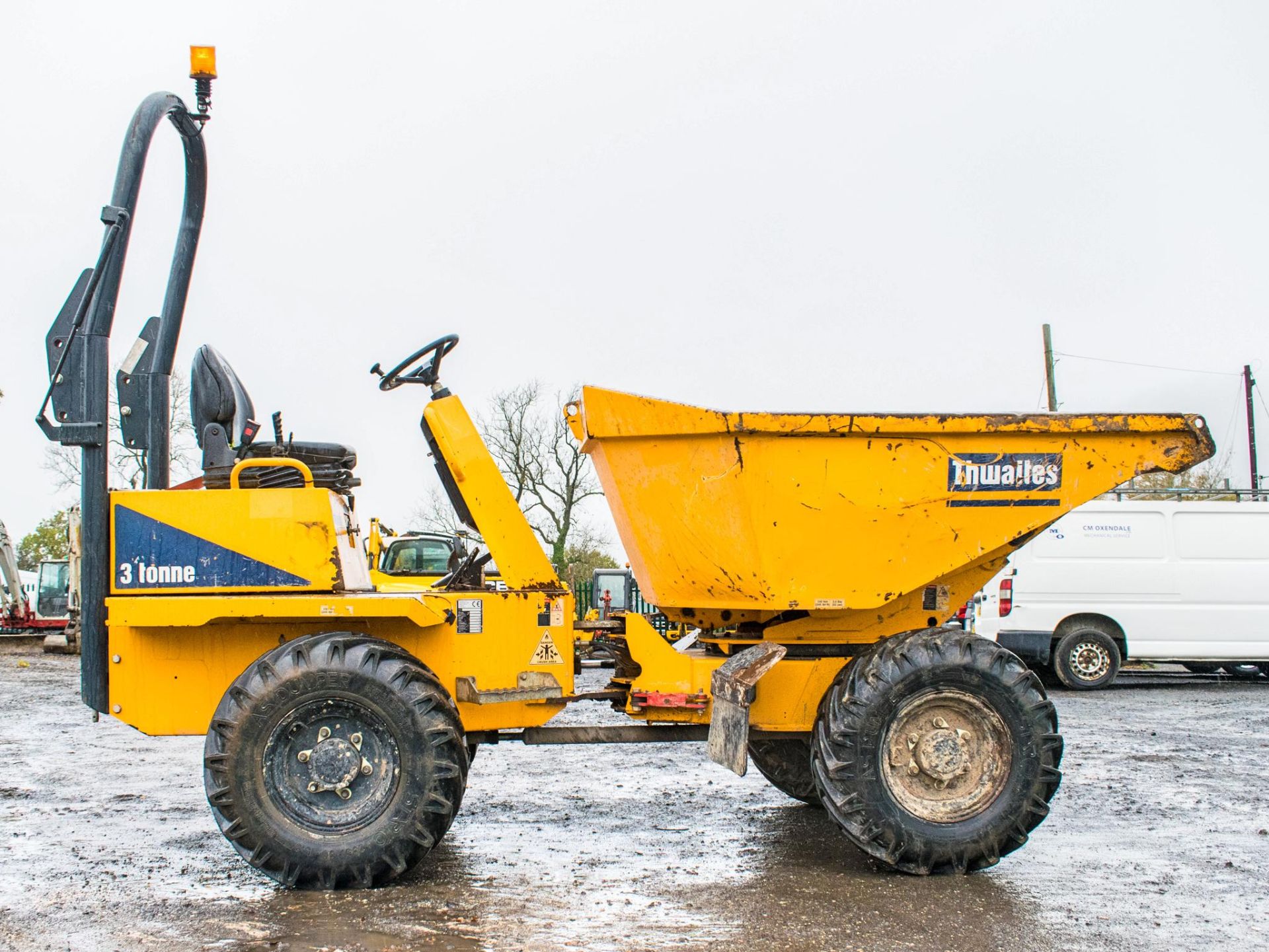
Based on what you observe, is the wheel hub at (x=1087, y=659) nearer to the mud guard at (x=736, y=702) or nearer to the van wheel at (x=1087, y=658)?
the van wheel at (x=1087, y=658)

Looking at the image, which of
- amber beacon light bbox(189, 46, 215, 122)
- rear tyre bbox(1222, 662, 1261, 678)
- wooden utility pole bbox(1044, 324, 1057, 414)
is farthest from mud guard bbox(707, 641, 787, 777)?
wooden utility pole bbox(1044, 324, 1057, 414)

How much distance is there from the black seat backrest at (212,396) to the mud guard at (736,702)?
2621 mm

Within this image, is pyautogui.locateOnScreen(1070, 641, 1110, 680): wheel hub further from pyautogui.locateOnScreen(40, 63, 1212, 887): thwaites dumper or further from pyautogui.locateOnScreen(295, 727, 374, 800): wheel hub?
pyautogui.locateOnScreen(295, 727, 374, 800): wheel hub

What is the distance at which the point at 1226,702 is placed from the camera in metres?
13.3

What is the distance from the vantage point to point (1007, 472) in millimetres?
5789

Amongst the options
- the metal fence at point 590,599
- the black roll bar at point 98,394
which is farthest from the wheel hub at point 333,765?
the metal fence at point 590,599

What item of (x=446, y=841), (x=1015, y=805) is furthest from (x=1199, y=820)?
(x=446, y=841)

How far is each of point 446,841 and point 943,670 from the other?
2.59m

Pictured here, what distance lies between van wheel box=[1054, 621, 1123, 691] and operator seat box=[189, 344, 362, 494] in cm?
1074

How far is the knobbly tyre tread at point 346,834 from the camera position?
530cm

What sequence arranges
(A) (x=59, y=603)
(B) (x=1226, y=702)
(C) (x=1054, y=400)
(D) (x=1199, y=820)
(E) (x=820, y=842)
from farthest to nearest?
(C) (x=1054, y=400) → (A) (x=59, y=603) → (B) (x=1226, y=702) → (D) (x=1199, y=820) → (E) (x=820, y=842)

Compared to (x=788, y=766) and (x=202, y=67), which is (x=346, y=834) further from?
(x=202, y=67)

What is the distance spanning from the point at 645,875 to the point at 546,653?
3.57 ft

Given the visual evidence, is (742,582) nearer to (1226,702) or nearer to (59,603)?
(1226,702)
